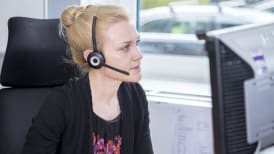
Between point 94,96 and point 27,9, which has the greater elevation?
point 27,9

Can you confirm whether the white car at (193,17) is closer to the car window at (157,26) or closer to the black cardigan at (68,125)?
the car window at (157,26)

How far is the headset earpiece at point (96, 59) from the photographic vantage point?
1.25 m

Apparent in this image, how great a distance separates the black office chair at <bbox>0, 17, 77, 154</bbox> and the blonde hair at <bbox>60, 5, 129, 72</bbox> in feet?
0.38

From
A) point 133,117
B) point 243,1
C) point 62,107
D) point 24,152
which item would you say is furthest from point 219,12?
point 24,152

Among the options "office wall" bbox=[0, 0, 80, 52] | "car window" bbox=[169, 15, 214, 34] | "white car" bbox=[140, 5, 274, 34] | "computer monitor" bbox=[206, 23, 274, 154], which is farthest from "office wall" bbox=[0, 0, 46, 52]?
"computer monitor" bbox=[206, 23, 274, 154]

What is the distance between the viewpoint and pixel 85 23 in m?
1.28

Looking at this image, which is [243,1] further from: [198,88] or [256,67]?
[256,67]

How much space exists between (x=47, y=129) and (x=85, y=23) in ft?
1.11

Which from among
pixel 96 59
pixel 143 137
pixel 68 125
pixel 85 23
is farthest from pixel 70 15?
pixel 143 137

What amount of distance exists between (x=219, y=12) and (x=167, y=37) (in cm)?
27

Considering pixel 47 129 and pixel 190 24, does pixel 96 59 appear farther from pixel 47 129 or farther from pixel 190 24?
pixel 190 24

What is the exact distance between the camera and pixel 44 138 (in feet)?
4.21

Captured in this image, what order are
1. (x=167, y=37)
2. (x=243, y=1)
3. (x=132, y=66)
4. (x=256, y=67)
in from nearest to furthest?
(x=256, y=67) → (x=132, y=66) → (x=243, y=1) → (x=167, y=37)

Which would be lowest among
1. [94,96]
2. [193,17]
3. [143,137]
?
[143,137]
